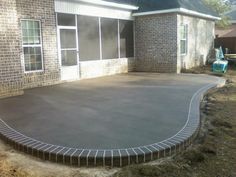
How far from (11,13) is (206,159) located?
6.30 m

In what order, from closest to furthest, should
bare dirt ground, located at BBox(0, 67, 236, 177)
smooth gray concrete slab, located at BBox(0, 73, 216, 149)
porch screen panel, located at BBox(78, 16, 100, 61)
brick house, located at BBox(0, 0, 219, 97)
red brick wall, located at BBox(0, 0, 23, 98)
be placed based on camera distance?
1. bare dirt ground, located at BBox(0, 67, 236, 177)
2. smooth gray concrete slab, located at BBox(0, 73, 216, 149)
3. red brick wall, located at BBox(0, 0, 23, 98)
4. brick house, located at BBox(0, 0, 219, 97)
5. porch screen panel, located at BBox(78, 16, 100, 61)

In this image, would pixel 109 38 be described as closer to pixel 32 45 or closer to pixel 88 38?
pixel 88 38

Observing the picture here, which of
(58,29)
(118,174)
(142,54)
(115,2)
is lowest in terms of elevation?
(118,174)

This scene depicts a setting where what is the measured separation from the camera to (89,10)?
37.1ft

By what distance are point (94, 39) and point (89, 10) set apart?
1224mm

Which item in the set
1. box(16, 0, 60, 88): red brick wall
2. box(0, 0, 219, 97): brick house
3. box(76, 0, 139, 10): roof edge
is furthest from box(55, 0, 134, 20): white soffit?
box(16, 0, 60, 88): red brick wall

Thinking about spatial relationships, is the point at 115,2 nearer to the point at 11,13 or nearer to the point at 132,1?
the point at 132,1

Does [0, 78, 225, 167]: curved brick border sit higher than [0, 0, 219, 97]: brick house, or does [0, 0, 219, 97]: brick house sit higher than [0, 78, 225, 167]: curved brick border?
[0, 0, 219, 97]: brick house

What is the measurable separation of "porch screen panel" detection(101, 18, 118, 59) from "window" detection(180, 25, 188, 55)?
10.9 feet

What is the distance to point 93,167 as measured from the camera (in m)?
3.45

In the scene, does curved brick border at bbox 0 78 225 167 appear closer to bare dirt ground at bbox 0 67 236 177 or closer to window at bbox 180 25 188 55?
bare dirt ground at bbox 0 67 236 177

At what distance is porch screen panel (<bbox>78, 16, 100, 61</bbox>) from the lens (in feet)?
36.2

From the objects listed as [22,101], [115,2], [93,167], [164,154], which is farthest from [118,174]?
[115,2]

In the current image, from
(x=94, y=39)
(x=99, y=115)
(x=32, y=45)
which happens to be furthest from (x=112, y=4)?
(x=99, y=115)
